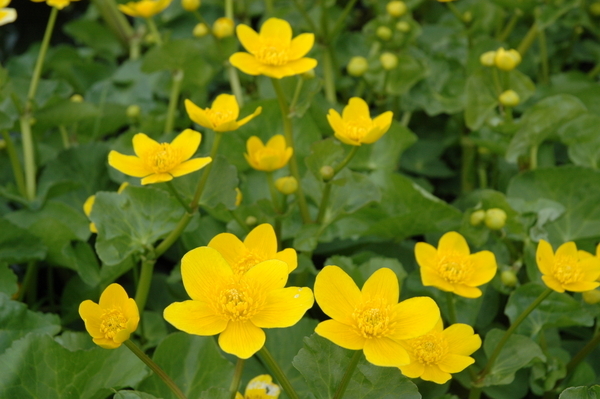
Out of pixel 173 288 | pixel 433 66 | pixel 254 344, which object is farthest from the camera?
pixel 433 66

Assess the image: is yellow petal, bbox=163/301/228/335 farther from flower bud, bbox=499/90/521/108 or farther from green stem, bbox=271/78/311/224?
flower bud, bbox=499/90/521/108

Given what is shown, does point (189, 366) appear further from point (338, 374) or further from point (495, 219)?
point (495, 219)

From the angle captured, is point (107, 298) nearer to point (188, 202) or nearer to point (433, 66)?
point (188, 202)

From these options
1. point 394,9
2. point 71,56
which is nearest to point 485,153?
point 394,9

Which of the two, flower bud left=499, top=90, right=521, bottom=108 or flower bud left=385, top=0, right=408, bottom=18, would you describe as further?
flower bud left=385, top=0, right=408, bottom=18

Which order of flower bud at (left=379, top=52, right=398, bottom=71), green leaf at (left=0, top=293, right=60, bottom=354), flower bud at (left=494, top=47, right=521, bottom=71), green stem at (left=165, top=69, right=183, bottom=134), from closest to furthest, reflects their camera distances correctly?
green leaf at (left=0, top=293, right=60, bottom=354) < flower bud at (left=494, top=47, right=521, bottom=71) < flower bud at (left=379, top=52, right=398, bottom=71) < green stem at (left=165, top=69, right=183, bottom=134)

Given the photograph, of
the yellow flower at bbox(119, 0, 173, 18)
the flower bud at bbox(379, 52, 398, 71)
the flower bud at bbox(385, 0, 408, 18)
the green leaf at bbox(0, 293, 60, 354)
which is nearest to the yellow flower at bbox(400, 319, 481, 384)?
the green leaf at bbox(0, 293, 60, 354)

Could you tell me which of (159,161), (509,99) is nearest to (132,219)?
(159,161)

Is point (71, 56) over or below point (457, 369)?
below
